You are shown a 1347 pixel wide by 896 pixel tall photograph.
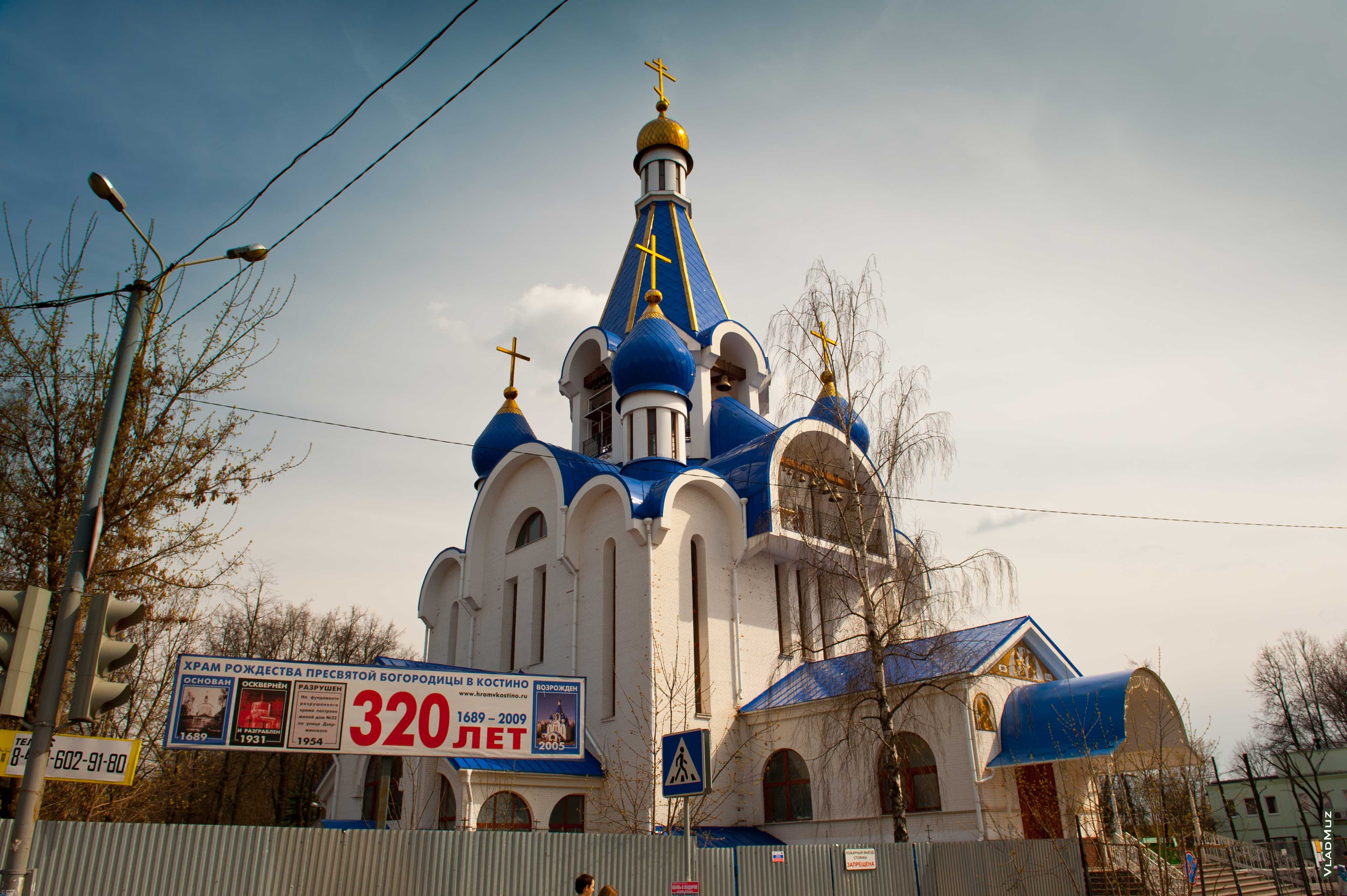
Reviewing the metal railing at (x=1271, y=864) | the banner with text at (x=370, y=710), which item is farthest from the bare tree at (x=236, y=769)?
the metal railing at (x=1271, y=864)

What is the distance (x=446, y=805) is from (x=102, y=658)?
9819mm

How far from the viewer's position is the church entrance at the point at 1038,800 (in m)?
12.5

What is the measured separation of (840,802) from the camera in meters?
13.4

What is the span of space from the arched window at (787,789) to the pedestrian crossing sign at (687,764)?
8.20m

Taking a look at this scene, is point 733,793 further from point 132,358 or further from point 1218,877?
point 132,358

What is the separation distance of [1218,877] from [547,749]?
10183mm

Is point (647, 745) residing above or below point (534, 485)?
below

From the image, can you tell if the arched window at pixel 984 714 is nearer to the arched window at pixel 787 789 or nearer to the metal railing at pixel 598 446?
the arched window at pixel 787 789

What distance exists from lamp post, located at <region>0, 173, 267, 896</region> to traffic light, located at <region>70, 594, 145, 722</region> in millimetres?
104

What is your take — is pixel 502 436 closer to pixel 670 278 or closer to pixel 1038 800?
pixel 670 278

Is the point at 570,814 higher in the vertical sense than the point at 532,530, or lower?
lower

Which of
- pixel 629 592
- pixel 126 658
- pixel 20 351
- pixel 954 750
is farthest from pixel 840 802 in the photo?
pixel 20 351

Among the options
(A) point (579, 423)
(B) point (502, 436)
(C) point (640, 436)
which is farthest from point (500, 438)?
(C) point (640, 436)

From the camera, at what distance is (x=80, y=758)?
5.45 meters
